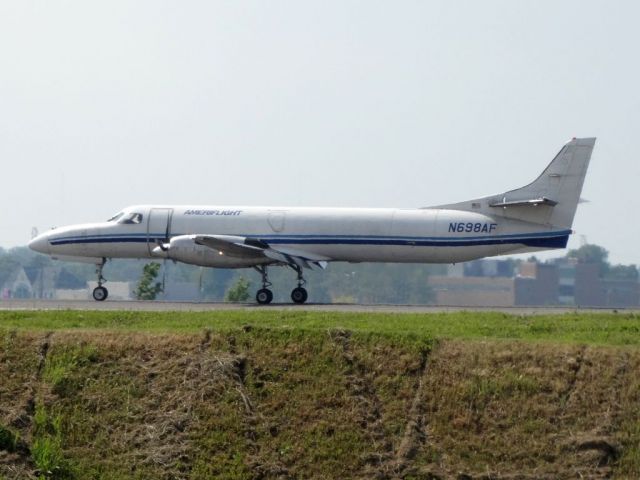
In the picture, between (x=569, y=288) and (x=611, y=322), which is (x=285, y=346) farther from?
(x=569, y=288)

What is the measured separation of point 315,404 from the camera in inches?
868

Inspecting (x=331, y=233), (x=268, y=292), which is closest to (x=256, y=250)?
(x=268, y=292)

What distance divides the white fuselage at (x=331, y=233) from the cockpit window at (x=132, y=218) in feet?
0.25

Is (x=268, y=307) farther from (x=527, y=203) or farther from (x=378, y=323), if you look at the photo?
(x=527, y=203)

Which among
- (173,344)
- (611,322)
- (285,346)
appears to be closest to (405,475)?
(285,346)

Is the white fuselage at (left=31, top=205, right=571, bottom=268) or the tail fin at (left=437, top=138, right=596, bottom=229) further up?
the tail fin at (left=437, top=138, right=596, bottom=229)

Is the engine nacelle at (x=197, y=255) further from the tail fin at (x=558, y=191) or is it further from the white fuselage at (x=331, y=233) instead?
the tail fin at (x=558, y=191)

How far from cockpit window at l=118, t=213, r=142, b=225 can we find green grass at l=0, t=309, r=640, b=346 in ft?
43.8

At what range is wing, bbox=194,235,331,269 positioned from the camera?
40.5 metres

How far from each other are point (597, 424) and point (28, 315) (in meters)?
14.1

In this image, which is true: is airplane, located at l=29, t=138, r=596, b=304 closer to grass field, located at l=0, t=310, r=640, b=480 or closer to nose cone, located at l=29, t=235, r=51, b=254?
nose cone, located at l=29, t=235, r=51, b=254

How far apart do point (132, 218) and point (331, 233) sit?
7021 millimetres

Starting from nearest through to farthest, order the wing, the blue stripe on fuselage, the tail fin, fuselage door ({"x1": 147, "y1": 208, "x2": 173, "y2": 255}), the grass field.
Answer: the grass field, the tail fin, the blue stripe on fuselage, the wing, fuselage door ({"x1": 147, "y1": 208, "x2": 173, "y2": 255})

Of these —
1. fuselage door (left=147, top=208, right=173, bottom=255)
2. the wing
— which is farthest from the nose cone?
the wing
